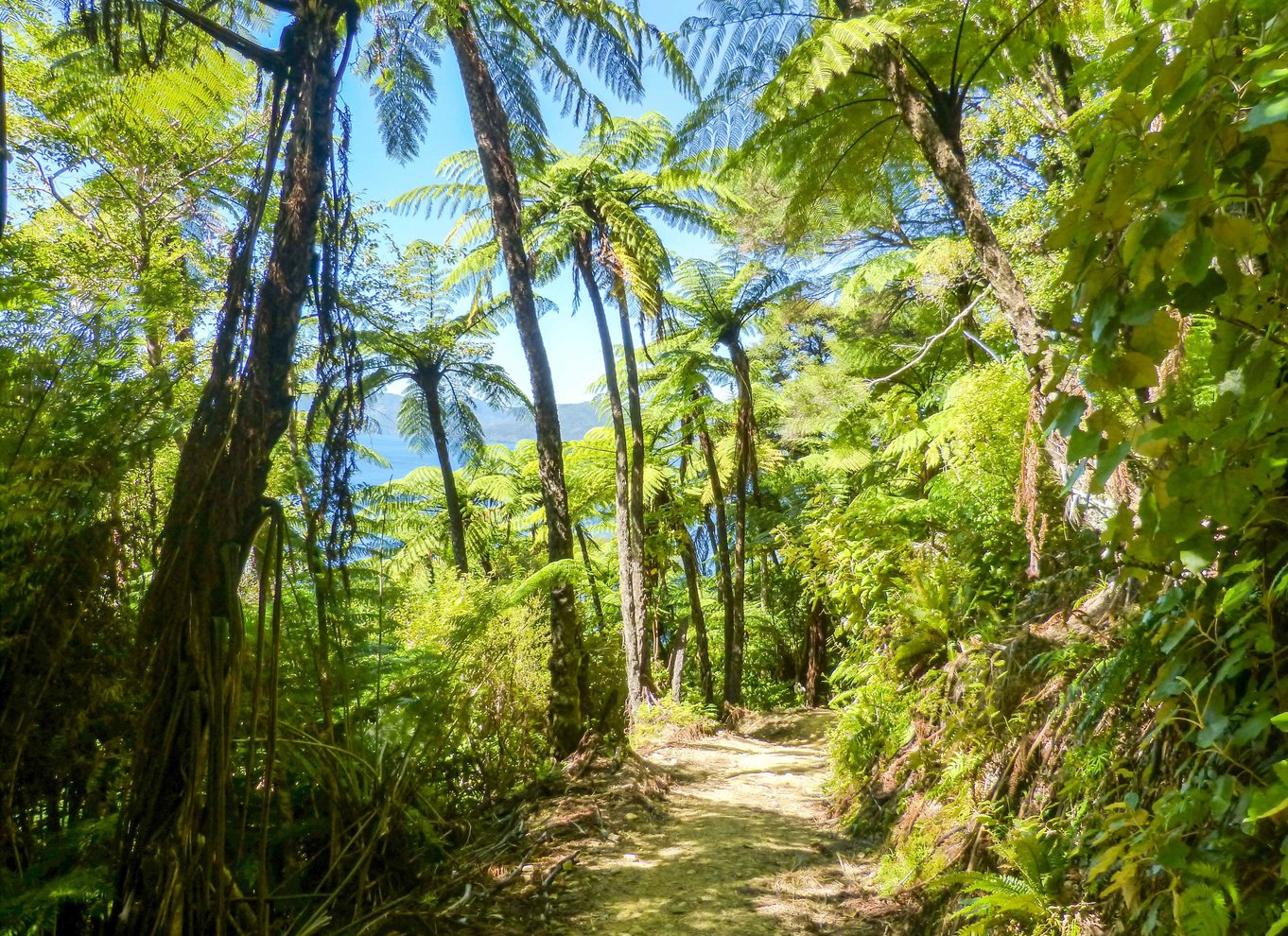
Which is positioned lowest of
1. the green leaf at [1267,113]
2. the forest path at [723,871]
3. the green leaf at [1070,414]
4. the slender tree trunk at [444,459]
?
the forest path at [723,871]

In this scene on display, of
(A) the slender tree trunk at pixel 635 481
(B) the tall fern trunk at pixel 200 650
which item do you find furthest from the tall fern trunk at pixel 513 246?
(B) the tall fern trunk at pixel 200 650

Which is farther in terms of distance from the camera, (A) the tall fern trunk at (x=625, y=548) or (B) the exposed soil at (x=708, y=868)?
(A) the tall fern trunk at (x=625, y=548)

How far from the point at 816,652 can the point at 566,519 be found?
325 inches

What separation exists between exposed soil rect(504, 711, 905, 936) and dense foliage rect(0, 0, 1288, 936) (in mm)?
316

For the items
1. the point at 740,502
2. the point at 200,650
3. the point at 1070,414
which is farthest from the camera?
the point at 740,502

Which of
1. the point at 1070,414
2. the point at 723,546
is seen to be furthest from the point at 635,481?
the point at 1070,414

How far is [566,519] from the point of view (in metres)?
5.96

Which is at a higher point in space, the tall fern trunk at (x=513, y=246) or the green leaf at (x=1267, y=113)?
the tall fern trunk at (x=513, y=246)

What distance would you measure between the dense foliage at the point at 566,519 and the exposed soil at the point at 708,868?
316mm

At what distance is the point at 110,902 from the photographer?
5.61 feet

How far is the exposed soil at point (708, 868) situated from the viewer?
9.89ft

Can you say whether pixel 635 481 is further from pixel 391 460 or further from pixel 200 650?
pixel 391 460

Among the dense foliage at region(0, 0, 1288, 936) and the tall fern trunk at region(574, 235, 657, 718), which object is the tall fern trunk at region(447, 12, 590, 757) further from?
the tall fern trunk at region(574, 235, 657, 718)

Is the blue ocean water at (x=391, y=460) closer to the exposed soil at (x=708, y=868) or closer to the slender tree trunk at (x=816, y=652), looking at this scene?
the exposed soil at (x=708, y=868)
